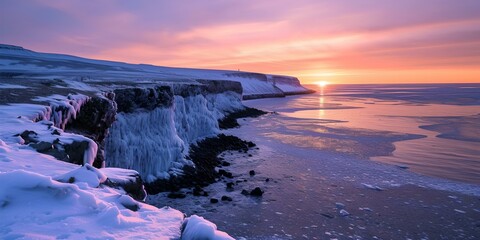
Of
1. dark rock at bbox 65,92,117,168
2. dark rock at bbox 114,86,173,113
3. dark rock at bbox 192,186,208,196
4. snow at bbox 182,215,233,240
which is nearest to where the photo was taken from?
snow at bbox 182,215,233,240

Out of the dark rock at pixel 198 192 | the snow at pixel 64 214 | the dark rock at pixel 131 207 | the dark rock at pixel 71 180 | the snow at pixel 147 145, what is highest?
the dark rock at pixel 71 180

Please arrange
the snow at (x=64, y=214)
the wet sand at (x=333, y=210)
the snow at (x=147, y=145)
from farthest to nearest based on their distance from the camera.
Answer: the snow at (x=147, y=145)
the wet sand at (x=333, y=210)
the snow at (x=64, y=214)

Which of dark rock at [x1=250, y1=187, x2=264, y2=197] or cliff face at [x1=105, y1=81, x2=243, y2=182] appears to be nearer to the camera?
dark rock at [x1=250, y1=187, x2=264, y2=197]

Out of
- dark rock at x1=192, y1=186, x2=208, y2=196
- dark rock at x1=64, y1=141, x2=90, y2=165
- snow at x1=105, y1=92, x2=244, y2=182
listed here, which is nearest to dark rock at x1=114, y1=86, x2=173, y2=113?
snow at x1=105, y1=92, x2=244, y2=182

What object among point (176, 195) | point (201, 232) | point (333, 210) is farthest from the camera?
point (176, 195)

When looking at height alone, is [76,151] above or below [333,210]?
above

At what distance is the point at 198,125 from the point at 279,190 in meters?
11.2

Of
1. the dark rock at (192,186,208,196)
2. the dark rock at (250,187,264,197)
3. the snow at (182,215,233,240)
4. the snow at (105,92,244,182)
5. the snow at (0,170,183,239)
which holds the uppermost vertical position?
the snow at (0,170,183,239)

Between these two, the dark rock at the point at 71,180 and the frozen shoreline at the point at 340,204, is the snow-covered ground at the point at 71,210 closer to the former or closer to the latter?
the dark rock at the point at 71,180

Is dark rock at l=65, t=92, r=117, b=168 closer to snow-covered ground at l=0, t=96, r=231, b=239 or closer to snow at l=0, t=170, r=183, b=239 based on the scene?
snow-covered ground at l=0, t=96, r=231, b=239

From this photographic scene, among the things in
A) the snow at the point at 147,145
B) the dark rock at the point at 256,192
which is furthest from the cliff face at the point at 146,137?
the dark rock at the point at 256,192

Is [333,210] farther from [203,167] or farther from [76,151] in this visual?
[76,151]

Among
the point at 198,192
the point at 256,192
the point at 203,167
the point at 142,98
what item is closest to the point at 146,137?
the point at 142,98

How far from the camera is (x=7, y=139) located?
17.8 ft
